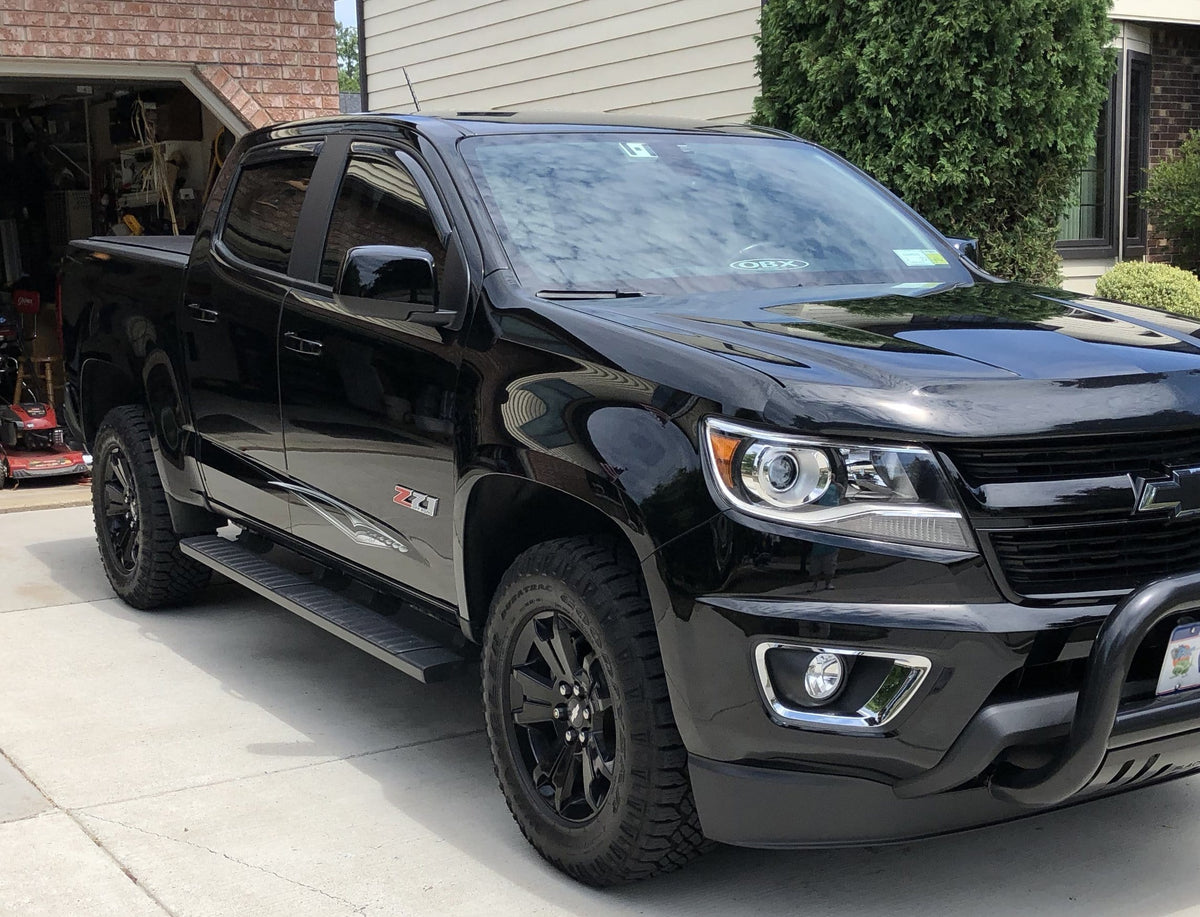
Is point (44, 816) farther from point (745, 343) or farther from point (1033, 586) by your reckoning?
point (1033, 586)

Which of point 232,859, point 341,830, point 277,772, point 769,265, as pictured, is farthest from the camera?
point 277,772

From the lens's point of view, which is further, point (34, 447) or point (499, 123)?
A: point (34, 447)

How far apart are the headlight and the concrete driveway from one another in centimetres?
105

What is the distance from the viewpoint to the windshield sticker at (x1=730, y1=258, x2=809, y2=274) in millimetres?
4164

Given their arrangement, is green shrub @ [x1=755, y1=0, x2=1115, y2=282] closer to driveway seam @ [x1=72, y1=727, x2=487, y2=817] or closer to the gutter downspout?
driveway seam @ [x1=72, y1=727, x2=487, y2=817]

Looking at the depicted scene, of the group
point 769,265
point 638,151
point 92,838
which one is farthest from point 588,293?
point 92,838

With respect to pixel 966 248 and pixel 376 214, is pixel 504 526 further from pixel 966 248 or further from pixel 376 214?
pixel 966 248

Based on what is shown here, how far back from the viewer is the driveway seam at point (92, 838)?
11.5ft

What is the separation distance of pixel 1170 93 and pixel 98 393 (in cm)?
1114

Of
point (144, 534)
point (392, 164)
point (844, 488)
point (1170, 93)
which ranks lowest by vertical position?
point (144, 534)

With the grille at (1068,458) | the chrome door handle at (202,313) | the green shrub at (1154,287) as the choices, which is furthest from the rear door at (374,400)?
the green shrub at (1154,287)

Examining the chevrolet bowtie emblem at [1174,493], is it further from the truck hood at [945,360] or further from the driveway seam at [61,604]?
the driveway seam at [61,604]

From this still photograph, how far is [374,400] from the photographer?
422 centimetres

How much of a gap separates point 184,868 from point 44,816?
1.97 feet
